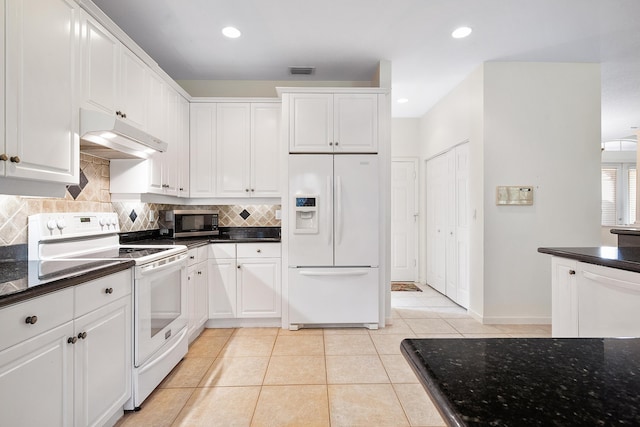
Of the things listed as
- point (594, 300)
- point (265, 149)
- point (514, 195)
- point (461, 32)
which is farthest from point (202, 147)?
point (594, 300)

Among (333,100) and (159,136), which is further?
(333,100)

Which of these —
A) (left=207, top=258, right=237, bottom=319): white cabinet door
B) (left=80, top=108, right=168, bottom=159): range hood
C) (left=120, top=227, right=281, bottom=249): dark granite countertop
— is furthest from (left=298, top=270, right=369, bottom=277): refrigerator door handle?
(left=80, top=108, right=168, bottom=159): range hood

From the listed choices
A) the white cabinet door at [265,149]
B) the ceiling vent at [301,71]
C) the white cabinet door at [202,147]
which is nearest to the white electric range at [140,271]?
the white cabinet door at [202,147]

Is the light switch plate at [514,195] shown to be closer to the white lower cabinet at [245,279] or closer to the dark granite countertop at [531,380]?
the white lower cabinet at [245,279]

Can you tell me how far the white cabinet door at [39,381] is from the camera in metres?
1.09

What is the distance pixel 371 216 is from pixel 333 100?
49.6 inches

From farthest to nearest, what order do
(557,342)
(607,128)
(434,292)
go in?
(607,128) < (434,292) < (557,342)

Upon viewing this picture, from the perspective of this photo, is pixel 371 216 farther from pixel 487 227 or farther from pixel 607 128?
pixel 607 128

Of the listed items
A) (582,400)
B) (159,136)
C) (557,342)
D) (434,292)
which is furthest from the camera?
(434,292)

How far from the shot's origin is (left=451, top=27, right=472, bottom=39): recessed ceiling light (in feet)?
9.04

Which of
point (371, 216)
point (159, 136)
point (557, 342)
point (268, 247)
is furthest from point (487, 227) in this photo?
point (159, 136)

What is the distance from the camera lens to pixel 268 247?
3.25 meters

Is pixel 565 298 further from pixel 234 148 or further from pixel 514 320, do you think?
pixel 234 148

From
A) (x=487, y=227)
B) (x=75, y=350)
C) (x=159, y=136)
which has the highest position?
(x=159, y=136)
